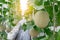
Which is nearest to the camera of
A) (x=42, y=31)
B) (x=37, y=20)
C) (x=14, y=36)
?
(x=37, y=20)

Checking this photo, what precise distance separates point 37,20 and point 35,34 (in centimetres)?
19

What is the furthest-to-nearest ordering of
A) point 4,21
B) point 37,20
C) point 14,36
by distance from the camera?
point 14,36
point 4,21
point 37,20

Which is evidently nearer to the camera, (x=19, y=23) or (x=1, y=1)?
(x=1, y=1)

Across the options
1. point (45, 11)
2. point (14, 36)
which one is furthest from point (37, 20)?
point (14, 36)

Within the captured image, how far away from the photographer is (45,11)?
844 millimetres

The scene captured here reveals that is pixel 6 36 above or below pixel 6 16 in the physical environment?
below

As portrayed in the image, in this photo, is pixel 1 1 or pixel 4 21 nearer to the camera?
Result: pixel 1 1

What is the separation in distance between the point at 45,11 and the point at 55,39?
0.51 ft

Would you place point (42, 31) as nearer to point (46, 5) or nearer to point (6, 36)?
point (46, 5)

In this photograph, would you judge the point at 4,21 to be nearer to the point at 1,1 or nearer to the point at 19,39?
the point at 19,39

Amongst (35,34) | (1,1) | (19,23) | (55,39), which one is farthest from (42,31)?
(19,23)

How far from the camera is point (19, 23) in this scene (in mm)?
1655

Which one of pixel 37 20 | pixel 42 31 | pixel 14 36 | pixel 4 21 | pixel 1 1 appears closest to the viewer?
pixel 37 20

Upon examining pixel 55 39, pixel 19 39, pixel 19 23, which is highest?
pixel 55 39
